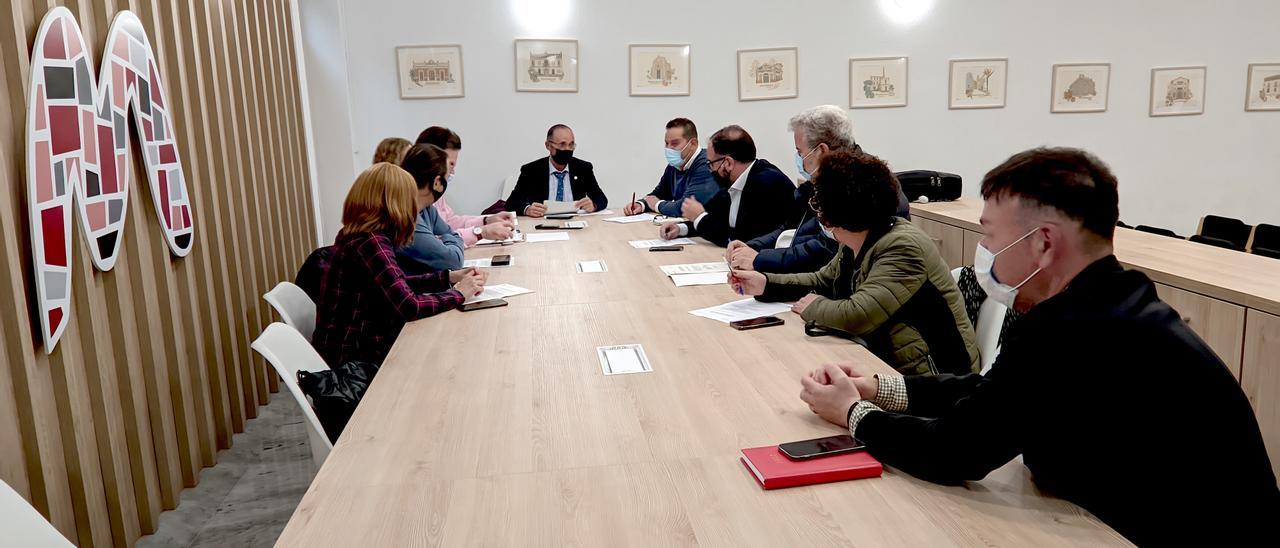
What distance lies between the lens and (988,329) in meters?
2.86

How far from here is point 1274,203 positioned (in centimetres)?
807

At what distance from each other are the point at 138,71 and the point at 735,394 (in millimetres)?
2490

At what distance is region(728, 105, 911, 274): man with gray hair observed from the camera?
3.62 metres

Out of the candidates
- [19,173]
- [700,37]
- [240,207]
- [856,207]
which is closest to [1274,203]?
[700,37]

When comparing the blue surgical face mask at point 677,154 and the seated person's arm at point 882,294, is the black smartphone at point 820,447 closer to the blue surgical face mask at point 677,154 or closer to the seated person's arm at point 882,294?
the seated person's arm at point 882,294

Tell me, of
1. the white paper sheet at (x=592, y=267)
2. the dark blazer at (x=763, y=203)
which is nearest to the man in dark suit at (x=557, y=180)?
the dark blazer at (x=763, y=203)

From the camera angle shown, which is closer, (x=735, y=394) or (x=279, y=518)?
(x=735, y=394)

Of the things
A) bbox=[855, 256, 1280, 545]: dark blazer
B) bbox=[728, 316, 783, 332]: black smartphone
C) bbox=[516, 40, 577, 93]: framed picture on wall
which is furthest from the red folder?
bbox=[516, 40, 577, 93]: framed picture on wall

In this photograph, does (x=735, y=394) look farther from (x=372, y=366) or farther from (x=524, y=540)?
(x=372, y=366)

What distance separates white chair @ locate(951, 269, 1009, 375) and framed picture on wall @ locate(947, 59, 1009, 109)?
17.7 ft

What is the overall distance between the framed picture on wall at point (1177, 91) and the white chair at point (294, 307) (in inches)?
303

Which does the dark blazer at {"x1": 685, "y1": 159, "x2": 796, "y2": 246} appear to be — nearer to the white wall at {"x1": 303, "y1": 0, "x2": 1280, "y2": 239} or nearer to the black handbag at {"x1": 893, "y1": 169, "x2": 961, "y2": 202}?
the black handbag at {"x1": 893, "y1": 169, "x2": 961, "y2": 202}

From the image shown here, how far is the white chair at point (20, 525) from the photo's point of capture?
1495mm

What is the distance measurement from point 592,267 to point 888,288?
1.76 m
